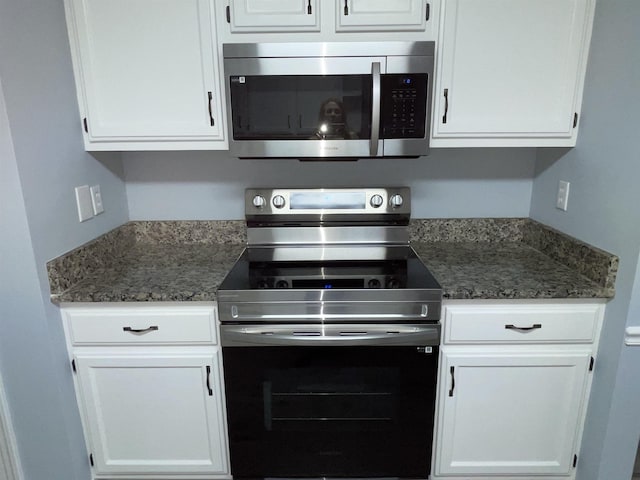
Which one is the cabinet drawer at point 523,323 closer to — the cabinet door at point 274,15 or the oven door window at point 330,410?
the oven door window at point 330,410

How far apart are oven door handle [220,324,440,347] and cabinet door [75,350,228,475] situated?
233mm

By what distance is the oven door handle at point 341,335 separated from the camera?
140cm

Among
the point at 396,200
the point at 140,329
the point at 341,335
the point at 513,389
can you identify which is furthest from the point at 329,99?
the point at 513,389

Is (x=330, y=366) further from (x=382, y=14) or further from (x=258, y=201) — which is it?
(x=382, y=14)

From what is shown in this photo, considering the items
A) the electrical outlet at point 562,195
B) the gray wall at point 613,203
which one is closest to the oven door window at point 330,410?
the gray wall at point 613,203

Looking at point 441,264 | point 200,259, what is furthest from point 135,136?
point 441,264

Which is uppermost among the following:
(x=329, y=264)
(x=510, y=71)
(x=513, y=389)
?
(x=510, y=71)

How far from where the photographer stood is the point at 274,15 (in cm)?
144

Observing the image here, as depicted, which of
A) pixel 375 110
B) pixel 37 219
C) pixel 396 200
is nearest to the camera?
pixel 37 219

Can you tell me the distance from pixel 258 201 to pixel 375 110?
2.21 ft

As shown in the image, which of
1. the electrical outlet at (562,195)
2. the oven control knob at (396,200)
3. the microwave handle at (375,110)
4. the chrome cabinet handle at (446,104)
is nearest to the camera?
the microwave handle at (375,110)

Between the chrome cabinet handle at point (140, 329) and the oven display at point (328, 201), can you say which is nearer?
the chrome cabinet handle at point (140, 329)

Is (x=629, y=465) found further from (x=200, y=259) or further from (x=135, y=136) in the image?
(x=135, y=136)

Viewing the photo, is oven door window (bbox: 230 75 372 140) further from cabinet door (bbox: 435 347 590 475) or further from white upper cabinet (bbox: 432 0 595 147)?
cabinet door (bbox: 435 347 590 475)
